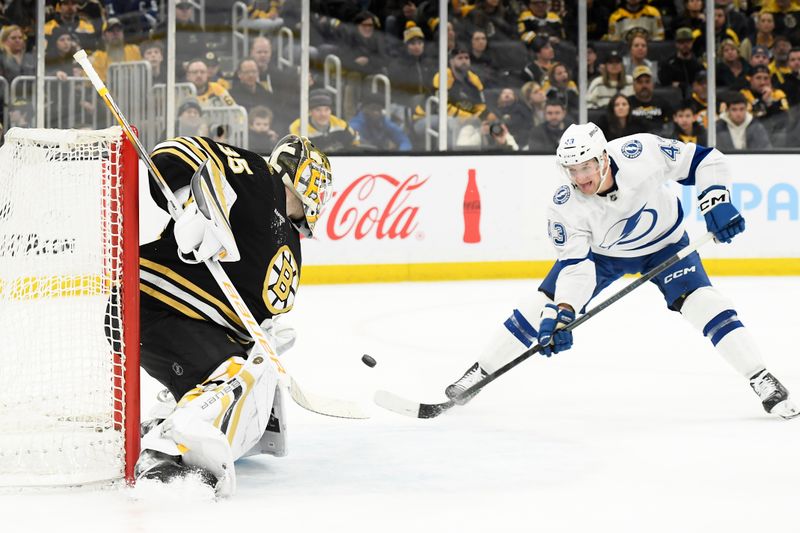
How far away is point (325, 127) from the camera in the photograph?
23.9 feet

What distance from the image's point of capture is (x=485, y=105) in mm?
7793

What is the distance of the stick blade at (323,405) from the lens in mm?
2708

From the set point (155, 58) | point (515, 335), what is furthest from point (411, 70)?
point (515, 335)

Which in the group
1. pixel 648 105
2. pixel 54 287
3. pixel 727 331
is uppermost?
pixel 648 105

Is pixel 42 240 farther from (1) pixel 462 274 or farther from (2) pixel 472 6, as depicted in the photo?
(2) pixel 472 6

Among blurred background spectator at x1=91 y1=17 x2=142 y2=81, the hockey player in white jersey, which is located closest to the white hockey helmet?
the hockey player in white jersey

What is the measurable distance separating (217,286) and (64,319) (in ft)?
1.47

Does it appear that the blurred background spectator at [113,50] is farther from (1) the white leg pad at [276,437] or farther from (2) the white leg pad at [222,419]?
(2) the white leg pad at [222,419]

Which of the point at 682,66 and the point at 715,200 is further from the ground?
the point at 682,66

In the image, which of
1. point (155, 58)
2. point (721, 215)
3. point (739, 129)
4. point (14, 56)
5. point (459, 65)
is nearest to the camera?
point (721, 215)

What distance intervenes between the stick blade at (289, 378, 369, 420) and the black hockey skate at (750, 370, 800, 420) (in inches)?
51.2

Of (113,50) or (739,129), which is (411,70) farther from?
(739,129)

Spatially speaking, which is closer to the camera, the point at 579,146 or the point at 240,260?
the point at 240,260

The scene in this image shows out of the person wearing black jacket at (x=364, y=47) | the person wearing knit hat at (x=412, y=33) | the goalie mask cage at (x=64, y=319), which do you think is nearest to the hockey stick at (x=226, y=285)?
the goalie mask cage at (x=64, y=319)
